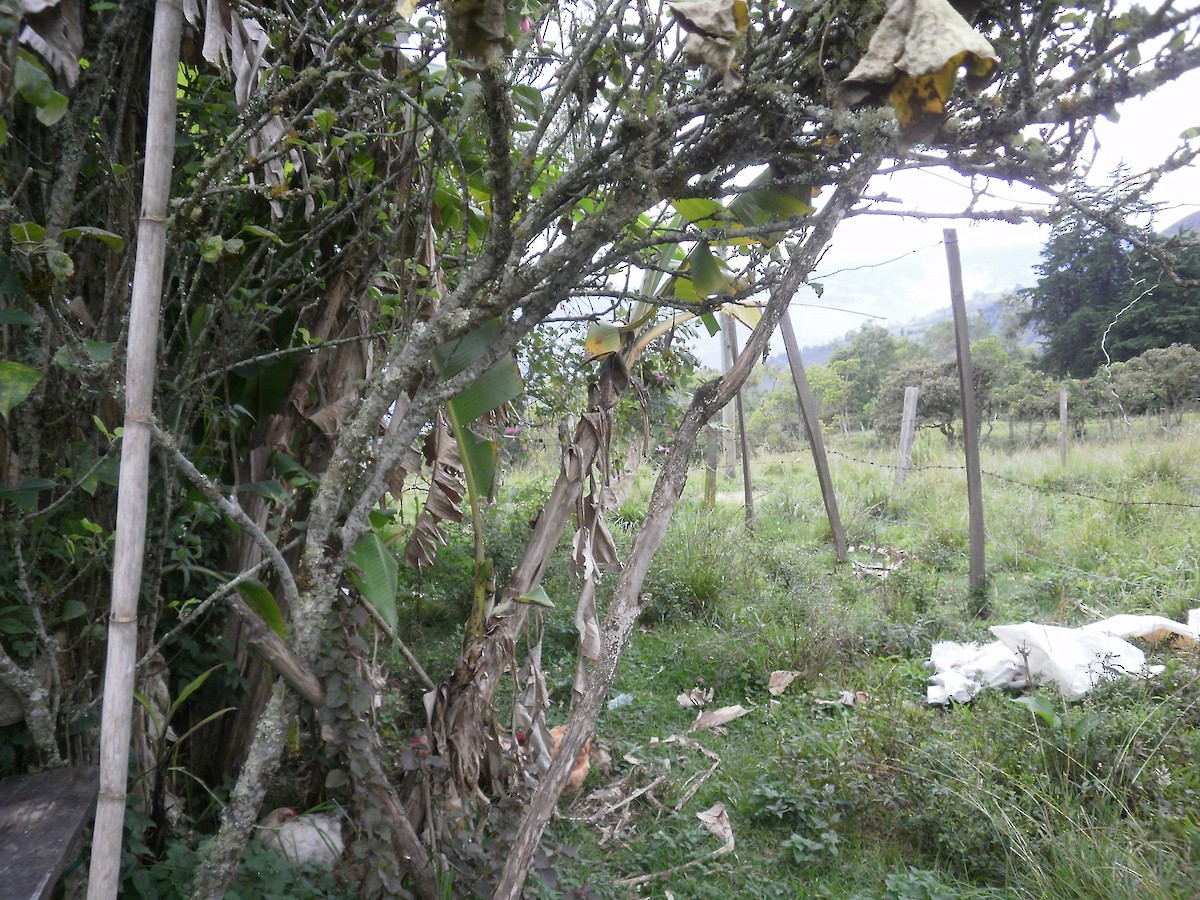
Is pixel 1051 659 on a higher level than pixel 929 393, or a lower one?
lower

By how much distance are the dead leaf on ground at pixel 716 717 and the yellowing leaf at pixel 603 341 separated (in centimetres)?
224

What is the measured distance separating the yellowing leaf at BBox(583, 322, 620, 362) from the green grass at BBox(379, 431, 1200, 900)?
1.73 metres

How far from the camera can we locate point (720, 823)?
300 cm

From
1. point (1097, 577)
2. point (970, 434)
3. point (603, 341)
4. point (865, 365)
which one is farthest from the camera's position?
point (865, 365)

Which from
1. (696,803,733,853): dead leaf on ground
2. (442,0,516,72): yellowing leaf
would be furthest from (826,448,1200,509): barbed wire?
(442,0,516,72): yellowing leaf

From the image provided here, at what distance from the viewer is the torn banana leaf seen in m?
0.97

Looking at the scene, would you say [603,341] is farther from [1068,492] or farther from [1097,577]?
[1068,492]

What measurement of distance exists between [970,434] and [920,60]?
4354mm

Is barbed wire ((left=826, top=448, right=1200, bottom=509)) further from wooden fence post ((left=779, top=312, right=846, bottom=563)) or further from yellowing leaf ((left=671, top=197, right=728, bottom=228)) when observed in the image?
yellowing leaf ((left=671, top=197, right=728, bottom=228))

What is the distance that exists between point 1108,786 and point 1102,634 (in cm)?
144

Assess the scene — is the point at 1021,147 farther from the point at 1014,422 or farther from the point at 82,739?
→ the point at 1014,422

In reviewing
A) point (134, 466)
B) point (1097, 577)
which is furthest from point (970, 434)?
point (134, 466)

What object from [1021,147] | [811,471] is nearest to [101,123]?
[1021,147]

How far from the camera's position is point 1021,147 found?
4.99 feet
